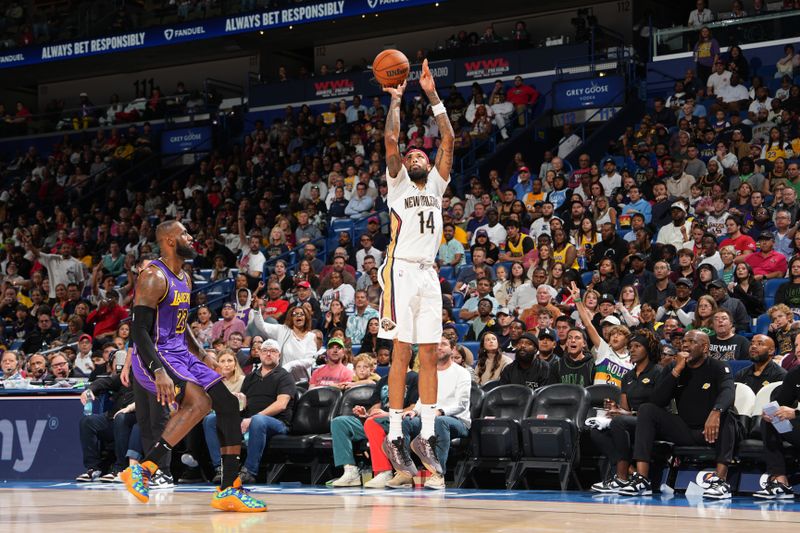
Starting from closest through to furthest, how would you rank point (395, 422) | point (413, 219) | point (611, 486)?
point (413, 219) < point (395, 422) < point (611, 486)

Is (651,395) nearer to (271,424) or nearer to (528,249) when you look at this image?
(271,424)

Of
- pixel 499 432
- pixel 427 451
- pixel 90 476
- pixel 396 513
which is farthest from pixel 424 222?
pixel 90 476

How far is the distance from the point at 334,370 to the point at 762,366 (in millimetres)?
4684

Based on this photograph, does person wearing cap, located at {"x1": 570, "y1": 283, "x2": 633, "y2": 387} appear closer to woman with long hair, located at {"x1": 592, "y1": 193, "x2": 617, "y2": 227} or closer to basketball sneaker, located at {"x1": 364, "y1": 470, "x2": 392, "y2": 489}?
basketball sneaker, located at {"x1": 364, "y1": 470, "x2": 392, "y2": 489}

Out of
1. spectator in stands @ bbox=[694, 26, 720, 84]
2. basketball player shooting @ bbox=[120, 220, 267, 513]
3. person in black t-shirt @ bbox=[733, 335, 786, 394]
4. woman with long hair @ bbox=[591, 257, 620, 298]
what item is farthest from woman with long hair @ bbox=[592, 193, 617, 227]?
basketball player shooting @ bbox=[120, 220, 267, 513]

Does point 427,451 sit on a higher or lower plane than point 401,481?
higher

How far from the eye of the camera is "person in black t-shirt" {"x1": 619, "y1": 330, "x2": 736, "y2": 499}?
9203 millimetres

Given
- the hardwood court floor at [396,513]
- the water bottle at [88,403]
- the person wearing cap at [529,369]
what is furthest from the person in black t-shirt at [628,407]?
the water bottle at [88,403]

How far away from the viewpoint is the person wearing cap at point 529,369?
11156 mm

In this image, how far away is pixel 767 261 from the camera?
13.2 metres

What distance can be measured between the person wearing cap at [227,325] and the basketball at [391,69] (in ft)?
24.2

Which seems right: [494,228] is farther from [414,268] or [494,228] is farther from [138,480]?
[138,480]

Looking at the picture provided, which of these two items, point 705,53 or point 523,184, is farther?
point 705,53

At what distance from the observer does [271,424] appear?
11.3m
